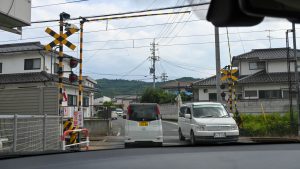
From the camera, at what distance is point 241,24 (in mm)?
1557

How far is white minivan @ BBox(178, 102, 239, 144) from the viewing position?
1211 cm

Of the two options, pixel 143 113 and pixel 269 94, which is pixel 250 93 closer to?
pixel 269 94

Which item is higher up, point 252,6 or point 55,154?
point 252,6

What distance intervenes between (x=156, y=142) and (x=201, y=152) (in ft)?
32.2

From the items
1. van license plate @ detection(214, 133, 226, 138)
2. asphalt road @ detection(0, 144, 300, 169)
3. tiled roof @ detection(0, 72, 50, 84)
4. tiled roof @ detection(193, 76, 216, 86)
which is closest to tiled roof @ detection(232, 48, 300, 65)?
tiled roof @ detection(193, 76, 216, 86)

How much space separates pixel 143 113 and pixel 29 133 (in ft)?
17.4

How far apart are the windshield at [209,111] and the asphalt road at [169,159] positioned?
10.4 m

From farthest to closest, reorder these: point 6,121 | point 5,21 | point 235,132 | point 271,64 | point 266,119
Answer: point 271,64 < point 266,119 < point 235,132 < point 5,21 < point 6,121

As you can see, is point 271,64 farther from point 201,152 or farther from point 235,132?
point 201,152

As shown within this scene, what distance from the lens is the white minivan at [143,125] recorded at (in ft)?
40.4

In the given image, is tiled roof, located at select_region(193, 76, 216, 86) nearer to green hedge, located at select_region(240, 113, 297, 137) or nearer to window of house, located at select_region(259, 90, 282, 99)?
window of house, located at select_region(259, 90, 282, 99)

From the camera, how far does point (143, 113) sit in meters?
12.6

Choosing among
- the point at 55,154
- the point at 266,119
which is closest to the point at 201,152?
the point at 55,154

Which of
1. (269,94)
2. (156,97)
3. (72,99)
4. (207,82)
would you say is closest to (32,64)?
(72,99)
